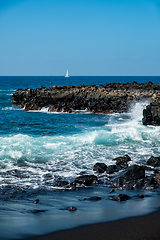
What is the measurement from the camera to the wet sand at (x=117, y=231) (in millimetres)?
5688

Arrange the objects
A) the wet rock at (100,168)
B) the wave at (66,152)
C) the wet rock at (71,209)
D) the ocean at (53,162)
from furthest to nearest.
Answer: the wet rock at (100,168), the wave at (66,152), the wet rock at (71,209), the ocean at (53,162)

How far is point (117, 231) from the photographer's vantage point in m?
5.97

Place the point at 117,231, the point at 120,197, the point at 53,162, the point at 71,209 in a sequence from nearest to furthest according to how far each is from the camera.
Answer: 1. the point at 117,231
2. the point at 71,209
3. the point at 120,197
4. the point at 53,162

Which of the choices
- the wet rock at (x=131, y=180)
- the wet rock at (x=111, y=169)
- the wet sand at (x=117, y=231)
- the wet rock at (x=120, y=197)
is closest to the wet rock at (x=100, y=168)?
the wet rock at (x=111, y=169)

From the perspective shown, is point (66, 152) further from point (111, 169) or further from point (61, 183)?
point (61, 183)

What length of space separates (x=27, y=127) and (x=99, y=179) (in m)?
13.3

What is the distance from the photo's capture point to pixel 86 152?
47.3ft

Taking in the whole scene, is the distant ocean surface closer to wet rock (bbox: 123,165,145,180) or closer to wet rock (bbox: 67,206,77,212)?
wet rock (bbox: 123,165,145,180)

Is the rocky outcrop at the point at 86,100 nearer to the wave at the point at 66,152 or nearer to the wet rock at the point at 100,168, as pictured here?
the wave at the point at 66,152

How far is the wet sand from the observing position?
5688 millimetres

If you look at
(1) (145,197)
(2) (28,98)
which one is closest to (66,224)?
(1) (145,197)

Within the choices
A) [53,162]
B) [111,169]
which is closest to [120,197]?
[111,169]

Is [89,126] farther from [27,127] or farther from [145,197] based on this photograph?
[145,197]

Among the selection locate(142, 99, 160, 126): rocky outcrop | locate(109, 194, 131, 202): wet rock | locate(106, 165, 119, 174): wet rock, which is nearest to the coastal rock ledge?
locate(142, 99, 160, 126): rocky outcrop
